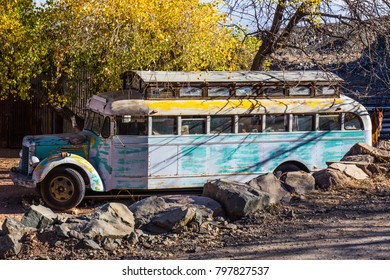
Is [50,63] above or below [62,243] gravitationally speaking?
above

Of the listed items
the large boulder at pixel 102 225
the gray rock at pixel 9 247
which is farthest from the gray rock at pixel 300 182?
the gray rock at pixel 9 247

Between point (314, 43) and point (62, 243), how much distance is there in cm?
849

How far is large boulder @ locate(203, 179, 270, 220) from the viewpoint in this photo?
9703 mm

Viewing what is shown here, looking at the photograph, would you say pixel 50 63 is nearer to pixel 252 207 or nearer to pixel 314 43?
pixel 314 43

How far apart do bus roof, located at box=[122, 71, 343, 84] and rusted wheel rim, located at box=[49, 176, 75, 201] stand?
2.41 metres

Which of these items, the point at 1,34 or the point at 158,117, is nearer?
the point at 158,117

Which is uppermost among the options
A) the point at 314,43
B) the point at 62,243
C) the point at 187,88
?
the point at 314,43

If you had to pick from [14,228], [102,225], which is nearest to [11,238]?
[14,228]

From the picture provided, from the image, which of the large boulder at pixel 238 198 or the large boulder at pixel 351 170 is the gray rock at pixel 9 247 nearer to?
the large boulder at pixel 238 198

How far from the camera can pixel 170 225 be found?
30.0 feet

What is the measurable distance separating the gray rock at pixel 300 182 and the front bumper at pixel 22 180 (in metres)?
5.15

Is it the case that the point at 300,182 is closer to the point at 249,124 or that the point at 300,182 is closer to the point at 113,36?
the point at 249,124

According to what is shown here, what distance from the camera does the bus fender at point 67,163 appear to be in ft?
45.3

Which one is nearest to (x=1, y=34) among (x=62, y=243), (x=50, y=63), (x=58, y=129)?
(x=50, y=63)
